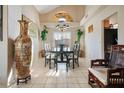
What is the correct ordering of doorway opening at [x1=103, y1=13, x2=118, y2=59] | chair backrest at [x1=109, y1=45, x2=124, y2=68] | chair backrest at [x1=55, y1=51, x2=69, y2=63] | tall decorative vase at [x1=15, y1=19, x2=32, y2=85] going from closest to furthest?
chair backrest at [x1=109, y1=45, x2=124, y2=68] → tall decorative vase at [x1=15, y1=19, x2=32, y2=85] → doorway opening at [x1=103, y1=13, x2=118, y2=59] → chair backrest at [x1=55, y1=51, x2=69, y2=63]

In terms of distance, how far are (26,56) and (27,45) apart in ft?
0.90

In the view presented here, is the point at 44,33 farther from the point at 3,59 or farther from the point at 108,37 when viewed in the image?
the point at 3,59

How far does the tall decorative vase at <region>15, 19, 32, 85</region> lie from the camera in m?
5.00

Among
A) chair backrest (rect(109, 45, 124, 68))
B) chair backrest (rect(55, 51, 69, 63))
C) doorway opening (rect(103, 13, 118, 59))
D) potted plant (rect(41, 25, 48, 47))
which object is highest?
potted plant (rect(41, 25, 48, 47))

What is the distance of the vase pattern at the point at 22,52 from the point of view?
5.00 metres

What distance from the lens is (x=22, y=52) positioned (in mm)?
5008

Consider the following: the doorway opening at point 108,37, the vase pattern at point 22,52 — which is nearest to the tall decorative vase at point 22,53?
the vase pattern at point 22,52

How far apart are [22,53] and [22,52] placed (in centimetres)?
2

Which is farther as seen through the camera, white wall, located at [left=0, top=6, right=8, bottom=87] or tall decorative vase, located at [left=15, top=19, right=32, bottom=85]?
tall decorative vase, located at [left=15, top=19, right=32, bottom=85]

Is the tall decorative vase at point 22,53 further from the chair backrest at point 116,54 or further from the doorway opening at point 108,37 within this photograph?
the doorway opening at point 108,37

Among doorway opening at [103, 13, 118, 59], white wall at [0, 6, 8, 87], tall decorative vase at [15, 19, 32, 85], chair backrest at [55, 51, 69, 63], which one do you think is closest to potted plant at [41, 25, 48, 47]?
chair backrest at [55, 51, 69, 63]

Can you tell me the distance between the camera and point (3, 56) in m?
4.73

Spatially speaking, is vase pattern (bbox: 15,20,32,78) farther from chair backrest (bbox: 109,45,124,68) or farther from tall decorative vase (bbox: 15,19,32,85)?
chair backrest (bbox: 109,45,124,68)
